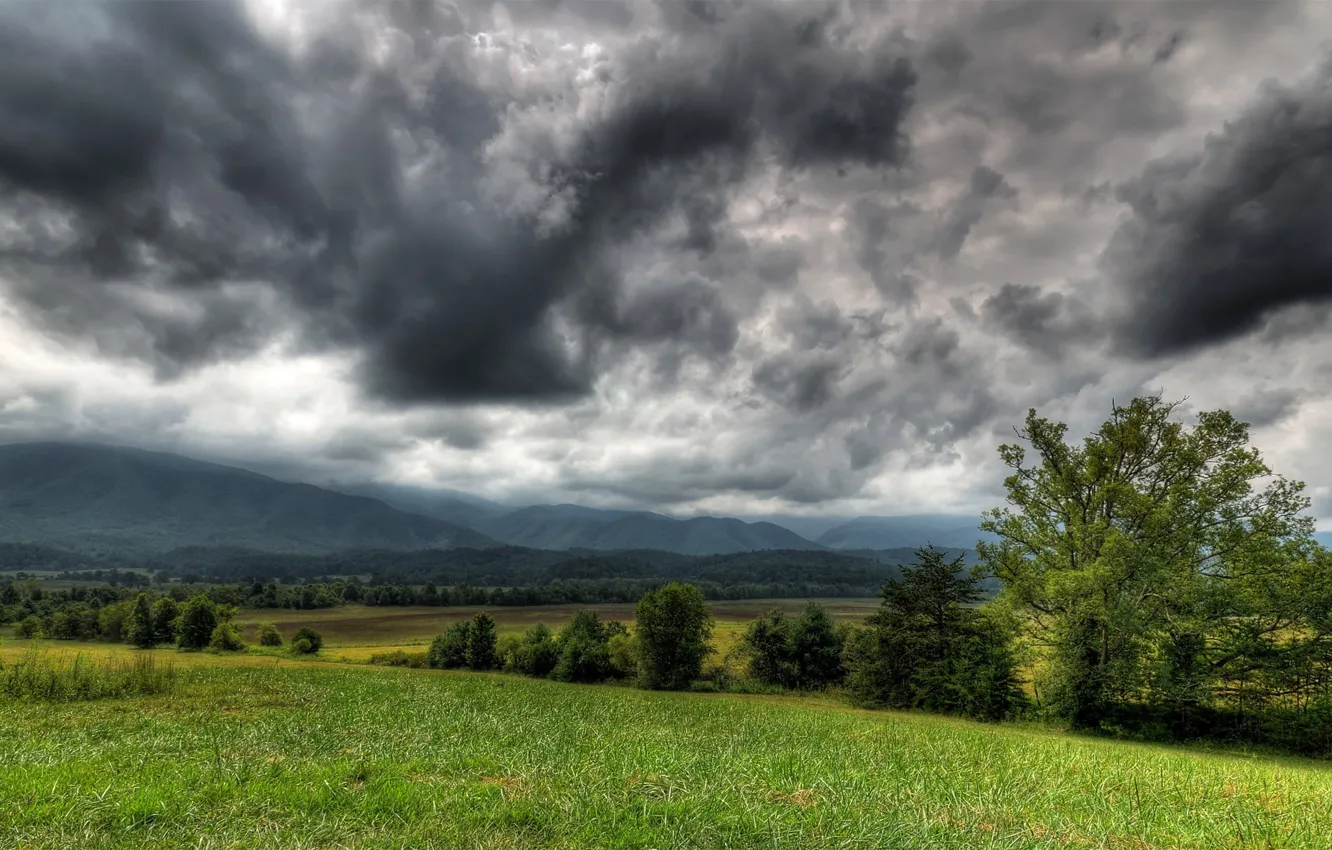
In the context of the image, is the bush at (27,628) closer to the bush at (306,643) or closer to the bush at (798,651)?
the bush at (306,643)

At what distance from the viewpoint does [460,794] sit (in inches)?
332

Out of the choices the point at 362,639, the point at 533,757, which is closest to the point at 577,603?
the point at 362,639

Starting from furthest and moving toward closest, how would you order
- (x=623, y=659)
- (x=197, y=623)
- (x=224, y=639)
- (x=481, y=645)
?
(x=197, y=623) < (x=224, y=639) < (x=481, y=645) < (x=623, y=659)

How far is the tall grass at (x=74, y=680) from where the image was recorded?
23.3 meters

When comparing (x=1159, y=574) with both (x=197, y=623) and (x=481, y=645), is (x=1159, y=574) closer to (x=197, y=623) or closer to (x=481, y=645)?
(x=481, y=645)

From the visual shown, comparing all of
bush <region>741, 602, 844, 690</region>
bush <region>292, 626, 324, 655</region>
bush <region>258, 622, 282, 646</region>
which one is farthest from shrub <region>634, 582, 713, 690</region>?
bush <region>258, 622, 282, 646</region>

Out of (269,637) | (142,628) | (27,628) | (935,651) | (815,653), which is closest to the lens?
(935,651)

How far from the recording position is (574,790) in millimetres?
8789

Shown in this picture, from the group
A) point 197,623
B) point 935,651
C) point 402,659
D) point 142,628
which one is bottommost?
point 402,659

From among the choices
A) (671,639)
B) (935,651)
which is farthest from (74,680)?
(935,651)

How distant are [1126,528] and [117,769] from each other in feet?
136

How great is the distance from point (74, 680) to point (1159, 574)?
168 ft

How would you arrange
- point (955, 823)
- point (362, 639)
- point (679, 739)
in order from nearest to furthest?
point (955, 823)
point (679, 739)
point (362, 639)

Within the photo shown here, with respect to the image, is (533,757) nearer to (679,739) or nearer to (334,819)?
(334,819)
